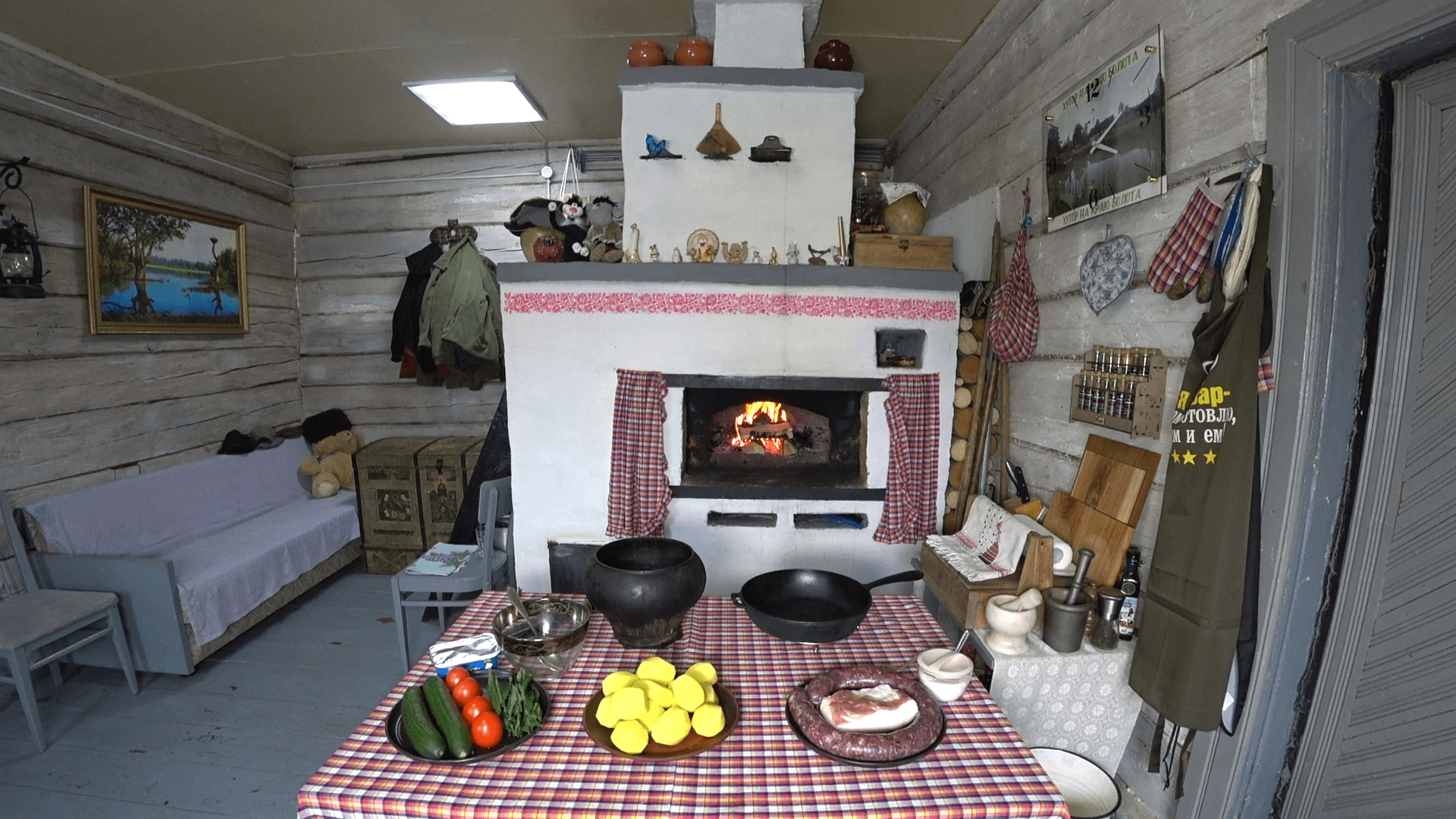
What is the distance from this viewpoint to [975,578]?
2.04 metres

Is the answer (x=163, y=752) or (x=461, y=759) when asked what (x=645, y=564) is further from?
(x=163, y=752)

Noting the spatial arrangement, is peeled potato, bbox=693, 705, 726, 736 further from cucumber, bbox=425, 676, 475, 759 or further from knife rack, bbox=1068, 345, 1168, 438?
knife rack, bbox=1068, 345, 1168, 438

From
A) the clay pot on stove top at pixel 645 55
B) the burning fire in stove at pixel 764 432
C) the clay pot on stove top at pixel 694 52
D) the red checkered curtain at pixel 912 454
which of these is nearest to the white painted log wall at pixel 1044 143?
Result: the red checkered curtain at pixel 912 454

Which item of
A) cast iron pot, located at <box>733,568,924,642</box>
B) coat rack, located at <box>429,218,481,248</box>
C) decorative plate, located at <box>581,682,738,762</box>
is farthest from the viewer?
coat rack, located at <box>429,218,481,248</box>

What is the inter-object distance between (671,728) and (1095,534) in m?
1.43

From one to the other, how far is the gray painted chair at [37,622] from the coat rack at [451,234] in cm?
267

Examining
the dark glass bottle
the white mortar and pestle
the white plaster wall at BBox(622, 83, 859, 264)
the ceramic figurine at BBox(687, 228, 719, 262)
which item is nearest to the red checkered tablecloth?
the white mortar and pestle

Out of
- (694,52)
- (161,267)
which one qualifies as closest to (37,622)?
(161,267)

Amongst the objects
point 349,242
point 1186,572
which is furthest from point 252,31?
point 1186,572

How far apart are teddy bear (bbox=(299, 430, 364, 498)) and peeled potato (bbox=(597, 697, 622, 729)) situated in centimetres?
396

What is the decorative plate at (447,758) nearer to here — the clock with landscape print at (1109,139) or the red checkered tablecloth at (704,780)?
the red checkered tablecloth at (704,780)

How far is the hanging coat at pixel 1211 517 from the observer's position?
55.0 inches

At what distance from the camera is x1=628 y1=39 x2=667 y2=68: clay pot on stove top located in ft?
9.70

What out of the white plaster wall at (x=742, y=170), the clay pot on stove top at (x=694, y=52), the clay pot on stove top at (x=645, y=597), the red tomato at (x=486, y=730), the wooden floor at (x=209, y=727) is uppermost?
the clay pot on stove top at (x=694, y=52)
